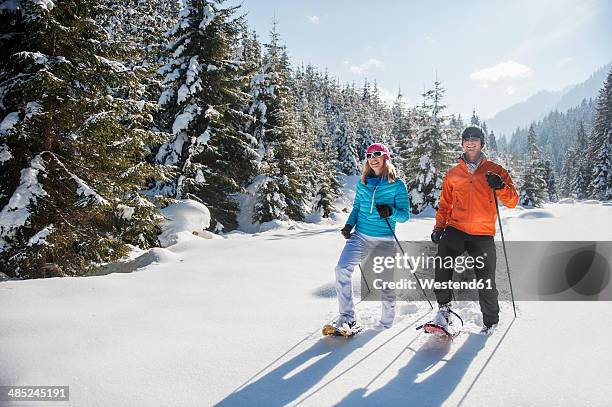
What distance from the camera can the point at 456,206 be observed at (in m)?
4.39

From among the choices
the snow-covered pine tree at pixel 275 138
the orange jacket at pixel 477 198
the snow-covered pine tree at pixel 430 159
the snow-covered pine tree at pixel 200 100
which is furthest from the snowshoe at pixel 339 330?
the snow-covered pine tree at pixel 430 159

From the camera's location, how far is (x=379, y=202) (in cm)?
448

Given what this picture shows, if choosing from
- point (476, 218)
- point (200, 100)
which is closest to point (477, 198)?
point (476, 218)

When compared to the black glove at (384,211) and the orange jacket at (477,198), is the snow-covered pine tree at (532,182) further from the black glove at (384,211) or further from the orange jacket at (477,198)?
the black glove at (384,211)

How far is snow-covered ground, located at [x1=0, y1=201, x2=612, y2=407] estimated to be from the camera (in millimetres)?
2902

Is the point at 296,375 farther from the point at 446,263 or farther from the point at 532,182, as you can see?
the point at 532,182

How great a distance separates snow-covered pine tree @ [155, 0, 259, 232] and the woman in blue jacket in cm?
1199

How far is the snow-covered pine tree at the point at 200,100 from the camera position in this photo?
15.5 meters

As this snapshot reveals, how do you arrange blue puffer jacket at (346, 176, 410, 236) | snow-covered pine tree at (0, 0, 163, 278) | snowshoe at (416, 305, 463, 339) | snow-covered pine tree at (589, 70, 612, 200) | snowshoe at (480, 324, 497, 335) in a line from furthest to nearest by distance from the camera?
snow-covered pine tree at (589, 70, 612, 200) → snow-covered pine tree at (0, 0, 163, 278) → blue puffer jacket at (346, 176, 410, 236) → snowshoe at (480, 324, 497, 335) → snowshoe at (416, 305, 463, 339)

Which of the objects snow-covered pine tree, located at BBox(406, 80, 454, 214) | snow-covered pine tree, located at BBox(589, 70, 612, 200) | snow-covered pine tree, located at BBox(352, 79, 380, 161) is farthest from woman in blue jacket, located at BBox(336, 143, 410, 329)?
snow-covered pine tree, located at BBox(352, 79, 380, 161)

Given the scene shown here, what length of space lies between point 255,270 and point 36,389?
4.20 m

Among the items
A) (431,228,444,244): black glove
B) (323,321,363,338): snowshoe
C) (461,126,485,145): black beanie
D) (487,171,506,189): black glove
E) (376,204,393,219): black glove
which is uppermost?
(461,126,485,145): black beanie

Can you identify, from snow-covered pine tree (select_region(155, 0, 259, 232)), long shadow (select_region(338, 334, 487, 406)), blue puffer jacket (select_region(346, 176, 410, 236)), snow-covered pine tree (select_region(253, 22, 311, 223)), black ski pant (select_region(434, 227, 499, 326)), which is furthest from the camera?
snow-covered pine tree (select_region(253, 22, 311, 223))

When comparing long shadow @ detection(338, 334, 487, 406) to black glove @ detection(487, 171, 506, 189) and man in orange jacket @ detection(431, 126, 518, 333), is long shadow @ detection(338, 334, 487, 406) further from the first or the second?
black glove @ detection(487, 171, 506, 189)
